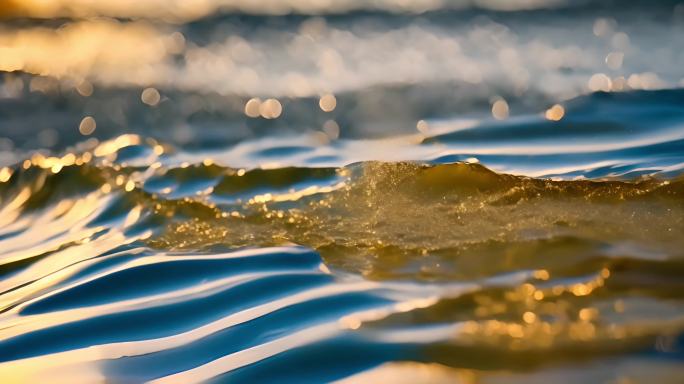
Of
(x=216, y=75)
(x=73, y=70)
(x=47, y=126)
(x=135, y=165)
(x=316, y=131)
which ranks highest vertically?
(x=73, y=70)

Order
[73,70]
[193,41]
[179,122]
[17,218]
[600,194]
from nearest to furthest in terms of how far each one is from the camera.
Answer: [600,194] → [17,218] → [179,122] → [73,70] → [193,41]

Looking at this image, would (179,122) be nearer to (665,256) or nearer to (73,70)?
(73,70)

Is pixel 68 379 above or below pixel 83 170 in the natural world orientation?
below

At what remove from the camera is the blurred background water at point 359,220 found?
6.32 ft

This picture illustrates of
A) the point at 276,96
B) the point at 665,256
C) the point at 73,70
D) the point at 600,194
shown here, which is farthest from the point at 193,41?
the point at 665,256

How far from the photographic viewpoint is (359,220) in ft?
9.57

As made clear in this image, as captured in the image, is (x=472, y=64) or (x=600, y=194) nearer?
(x=600, y=194)

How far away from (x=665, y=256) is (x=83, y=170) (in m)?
3.03

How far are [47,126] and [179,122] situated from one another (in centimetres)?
108

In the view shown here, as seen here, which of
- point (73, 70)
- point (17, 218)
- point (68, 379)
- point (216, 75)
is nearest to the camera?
point (68, 379)

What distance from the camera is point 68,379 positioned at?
2043 millimetres

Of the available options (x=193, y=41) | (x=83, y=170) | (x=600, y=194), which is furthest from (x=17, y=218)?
(x=193, y=41)

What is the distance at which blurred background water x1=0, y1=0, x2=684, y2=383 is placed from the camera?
1.93m

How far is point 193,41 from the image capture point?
9.52m
